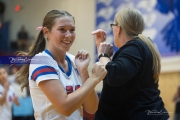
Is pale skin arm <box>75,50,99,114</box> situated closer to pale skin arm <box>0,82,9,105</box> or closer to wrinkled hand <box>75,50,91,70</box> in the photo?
wrinkled hand <box>75,50,91,70</box>

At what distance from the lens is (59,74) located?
936 millimetres

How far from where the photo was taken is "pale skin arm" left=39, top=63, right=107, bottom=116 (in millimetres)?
873

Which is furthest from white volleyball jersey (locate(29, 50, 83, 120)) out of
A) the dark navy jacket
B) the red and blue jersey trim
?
the dark navy jacket

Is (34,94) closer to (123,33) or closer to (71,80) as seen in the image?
(71,80)

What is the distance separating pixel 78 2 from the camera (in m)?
1.07

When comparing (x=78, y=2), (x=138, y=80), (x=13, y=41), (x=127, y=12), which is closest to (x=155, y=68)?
(x=138, y=80)

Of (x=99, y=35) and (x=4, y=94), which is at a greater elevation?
(x=99, y=35)

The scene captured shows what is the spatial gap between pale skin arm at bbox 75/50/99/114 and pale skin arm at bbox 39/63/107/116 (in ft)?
0.24

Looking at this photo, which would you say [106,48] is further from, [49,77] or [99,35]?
[49,77]

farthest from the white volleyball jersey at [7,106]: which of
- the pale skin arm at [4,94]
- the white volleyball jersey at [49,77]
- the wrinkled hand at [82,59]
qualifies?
the wrinkled hand at [82,59]

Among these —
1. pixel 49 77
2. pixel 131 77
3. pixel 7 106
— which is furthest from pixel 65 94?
pixel 7 106

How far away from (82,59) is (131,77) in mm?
175

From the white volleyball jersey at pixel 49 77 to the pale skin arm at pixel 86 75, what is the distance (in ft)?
0.12

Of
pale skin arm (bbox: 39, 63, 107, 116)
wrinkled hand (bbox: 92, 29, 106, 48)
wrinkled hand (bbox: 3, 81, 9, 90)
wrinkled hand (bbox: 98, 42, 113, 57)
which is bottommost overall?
wrinkled hand (bbox: 3, 81, 9, 90)
